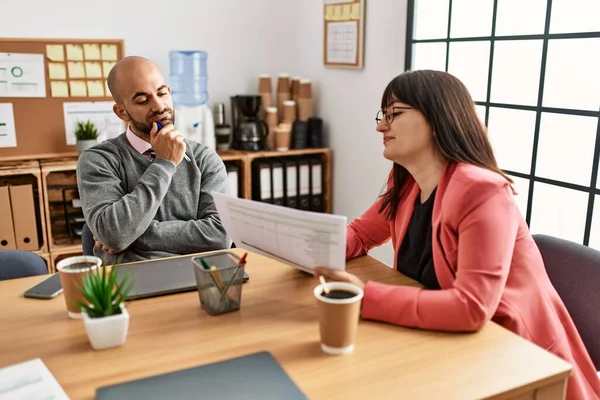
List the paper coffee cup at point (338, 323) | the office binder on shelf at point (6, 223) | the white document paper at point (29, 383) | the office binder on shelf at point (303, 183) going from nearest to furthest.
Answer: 1. the white document paper at point (29, 383)
2. the paper coffee cup at point (338, 323)
3. the office binder on shelf at point (6, 223)
4. the office binder on shelf at point (303, 183)

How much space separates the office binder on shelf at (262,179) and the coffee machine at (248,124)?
0.41ft

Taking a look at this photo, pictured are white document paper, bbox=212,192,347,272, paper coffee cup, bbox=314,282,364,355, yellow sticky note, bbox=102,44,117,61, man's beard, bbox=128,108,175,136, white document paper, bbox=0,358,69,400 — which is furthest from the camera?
yellow sticky note, bbox=102,44,117,61

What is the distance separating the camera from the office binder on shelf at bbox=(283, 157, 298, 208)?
11.8 feet

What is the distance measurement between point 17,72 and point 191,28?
1026mm

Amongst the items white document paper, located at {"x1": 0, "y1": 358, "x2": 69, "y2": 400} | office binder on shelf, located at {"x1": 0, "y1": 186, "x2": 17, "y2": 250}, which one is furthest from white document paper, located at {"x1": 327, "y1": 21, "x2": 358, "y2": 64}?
white document paper, located at {"x1": 0, "y1": 358, "x2": 69, "y2": 400}

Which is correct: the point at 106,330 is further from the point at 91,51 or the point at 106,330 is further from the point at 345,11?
the point at 345,11

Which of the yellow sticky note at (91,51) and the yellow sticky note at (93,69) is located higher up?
the yellow sticky note at (91,51)

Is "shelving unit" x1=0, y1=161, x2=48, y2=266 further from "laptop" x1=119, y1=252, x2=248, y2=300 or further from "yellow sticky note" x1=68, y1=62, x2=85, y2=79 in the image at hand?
"laptop" x1=119, y1=252, x2=248, y2=300

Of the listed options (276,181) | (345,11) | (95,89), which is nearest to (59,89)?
(95,89)

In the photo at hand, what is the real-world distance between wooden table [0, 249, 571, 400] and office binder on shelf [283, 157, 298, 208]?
2260 mm

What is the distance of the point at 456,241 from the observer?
1.34 meters

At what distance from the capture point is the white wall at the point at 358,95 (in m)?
3.13

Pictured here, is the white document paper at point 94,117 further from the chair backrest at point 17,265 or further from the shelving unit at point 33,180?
the chair backrest at point 17,265

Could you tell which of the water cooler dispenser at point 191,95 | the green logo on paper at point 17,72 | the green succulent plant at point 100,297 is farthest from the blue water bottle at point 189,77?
the green succulent plant at point 100,297
